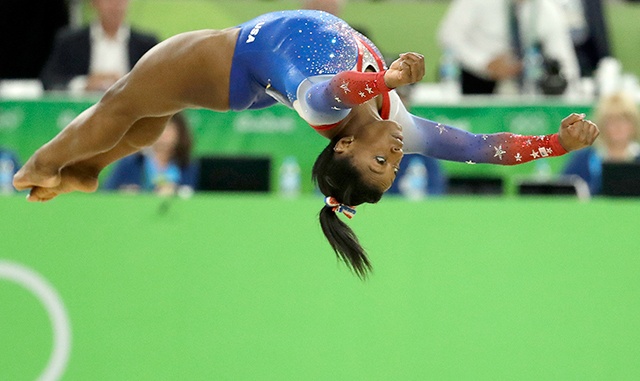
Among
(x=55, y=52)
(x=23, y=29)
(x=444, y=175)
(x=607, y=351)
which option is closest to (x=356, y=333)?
(x=607, y=351)

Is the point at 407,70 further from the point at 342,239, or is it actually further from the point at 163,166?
the point at 163,166

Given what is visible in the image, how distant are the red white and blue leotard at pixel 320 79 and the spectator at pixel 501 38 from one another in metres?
3.09

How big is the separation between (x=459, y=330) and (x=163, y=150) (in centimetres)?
207

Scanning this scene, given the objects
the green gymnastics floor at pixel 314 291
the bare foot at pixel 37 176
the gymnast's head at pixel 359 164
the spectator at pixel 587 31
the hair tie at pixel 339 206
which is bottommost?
the green gymnastics floor at pixel 314 291

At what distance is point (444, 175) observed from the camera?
673 centimetres

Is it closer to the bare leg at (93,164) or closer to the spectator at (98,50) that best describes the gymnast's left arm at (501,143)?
the bare leg at (93,164)

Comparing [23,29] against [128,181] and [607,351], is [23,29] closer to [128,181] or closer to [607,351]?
[128,181]

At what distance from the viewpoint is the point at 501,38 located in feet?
24.6

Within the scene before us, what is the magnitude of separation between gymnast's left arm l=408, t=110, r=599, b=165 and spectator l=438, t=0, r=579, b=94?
121 inches

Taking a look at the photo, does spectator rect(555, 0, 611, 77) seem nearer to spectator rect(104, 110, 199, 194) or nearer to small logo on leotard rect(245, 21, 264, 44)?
spectator rect(104, 110, 199, 194)

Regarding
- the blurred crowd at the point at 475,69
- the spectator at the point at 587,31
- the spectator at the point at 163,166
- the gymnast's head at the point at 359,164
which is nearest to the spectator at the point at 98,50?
the blurred crowd at the point at 475,69

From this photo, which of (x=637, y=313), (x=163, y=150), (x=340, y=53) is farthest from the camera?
(x=163, y=150)

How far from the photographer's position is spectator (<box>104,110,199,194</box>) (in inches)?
250

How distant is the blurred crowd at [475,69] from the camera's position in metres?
6.41
